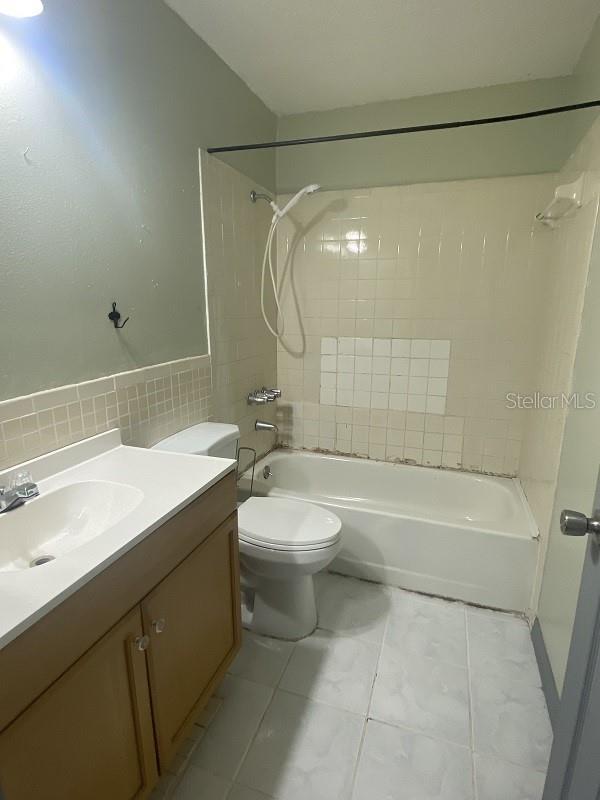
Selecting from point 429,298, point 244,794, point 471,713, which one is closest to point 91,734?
point 244,794

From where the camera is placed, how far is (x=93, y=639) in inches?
31.1

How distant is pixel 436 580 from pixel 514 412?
99 cm

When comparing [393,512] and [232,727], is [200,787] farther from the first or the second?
[393,512]

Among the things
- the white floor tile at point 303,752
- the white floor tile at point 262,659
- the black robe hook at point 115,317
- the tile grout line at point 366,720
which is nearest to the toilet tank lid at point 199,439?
the black robe hook at point 115,317

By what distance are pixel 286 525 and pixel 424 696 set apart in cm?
76

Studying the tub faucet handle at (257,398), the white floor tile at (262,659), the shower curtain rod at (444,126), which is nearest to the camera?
the shower curtain rod at (444,126)

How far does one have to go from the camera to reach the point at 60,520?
3.49 feet

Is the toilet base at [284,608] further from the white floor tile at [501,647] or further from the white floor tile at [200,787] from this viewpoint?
the white floor tile at [501,647]

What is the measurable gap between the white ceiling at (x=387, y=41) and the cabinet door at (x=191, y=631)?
1.83m

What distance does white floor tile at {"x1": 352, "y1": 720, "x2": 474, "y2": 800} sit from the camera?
1148 mm

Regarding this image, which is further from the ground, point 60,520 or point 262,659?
point 60,520

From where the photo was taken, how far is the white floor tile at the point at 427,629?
5.32 feet

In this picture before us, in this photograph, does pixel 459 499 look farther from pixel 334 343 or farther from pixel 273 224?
pixel 273 224

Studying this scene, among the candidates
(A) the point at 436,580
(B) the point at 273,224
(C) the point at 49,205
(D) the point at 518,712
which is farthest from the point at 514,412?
(C) the point at 49,205
